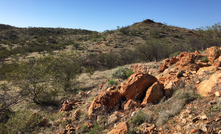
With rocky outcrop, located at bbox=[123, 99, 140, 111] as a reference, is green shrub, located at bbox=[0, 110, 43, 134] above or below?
below

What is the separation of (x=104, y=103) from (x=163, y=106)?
2.22 meters

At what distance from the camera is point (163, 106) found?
13.2 ft

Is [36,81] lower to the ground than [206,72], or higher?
lower

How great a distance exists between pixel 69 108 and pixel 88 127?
2.31 meters

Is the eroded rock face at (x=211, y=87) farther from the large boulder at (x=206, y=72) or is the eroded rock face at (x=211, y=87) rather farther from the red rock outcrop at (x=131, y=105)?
the red rock outcrop at (x=131, y=105)

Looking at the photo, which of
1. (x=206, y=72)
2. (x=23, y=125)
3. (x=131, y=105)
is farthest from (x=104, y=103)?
(x=206, y=72)

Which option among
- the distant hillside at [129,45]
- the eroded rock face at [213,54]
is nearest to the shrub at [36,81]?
the eroded rock face at [213,54]

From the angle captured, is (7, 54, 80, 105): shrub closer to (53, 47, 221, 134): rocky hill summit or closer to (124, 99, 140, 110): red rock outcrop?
(53, 47, 221, 134): rocky hill summit

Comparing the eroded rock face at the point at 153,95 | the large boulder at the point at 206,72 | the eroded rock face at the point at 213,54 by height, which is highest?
the eroded rock face at the point at 213,54

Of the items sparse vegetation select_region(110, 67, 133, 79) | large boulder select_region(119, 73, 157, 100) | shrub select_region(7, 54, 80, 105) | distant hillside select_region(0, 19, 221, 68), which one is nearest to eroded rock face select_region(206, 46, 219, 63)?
large boulder select_region(119, 73, 157, 100)

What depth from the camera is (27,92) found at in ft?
24.9

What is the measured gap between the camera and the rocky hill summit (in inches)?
116

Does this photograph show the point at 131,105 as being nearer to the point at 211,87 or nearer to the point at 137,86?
the point at 137,86

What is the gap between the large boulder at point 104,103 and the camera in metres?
4.81
